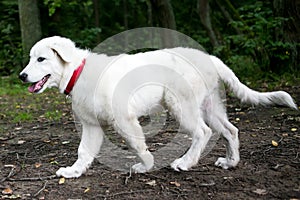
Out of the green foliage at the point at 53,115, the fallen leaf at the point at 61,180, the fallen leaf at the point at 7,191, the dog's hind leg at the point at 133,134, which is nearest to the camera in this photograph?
the fallen leaf at the point at 7,191

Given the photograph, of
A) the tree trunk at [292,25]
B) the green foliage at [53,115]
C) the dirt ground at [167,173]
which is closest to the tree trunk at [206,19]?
the tree trunk at [292,25]

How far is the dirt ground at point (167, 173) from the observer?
11.7 feet

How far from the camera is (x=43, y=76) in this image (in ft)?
12.5

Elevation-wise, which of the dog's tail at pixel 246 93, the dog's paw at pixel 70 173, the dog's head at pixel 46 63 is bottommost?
the dog's paw at pixel 70 173

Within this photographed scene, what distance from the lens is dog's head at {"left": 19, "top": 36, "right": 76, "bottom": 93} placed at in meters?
3.77

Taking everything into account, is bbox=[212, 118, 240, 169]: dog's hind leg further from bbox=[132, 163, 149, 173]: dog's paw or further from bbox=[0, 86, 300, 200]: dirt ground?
bbox=[132, 163, 149, 173]: dog's paw

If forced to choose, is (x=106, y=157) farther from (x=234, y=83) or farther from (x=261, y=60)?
(x=261, y=60)

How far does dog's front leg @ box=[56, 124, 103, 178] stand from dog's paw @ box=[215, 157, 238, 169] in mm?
1183

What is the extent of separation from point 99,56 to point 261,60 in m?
6.14

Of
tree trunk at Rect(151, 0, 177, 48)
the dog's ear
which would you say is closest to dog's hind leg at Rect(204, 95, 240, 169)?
the dog's ear

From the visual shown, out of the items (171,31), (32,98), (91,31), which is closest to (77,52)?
(32,98)

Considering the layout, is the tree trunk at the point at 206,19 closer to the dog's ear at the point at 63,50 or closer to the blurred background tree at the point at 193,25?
the blurred background tree at the point at 193,25

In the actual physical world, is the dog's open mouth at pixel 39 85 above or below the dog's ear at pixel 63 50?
below

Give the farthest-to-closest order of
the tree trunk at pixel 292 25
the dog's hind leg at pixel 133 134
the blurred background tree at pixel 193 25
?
1. the blurred background tree at pixel 193 25
2. the tree trunk at pixel 292 25
3. the dog's hind leg at pixel 133 134
